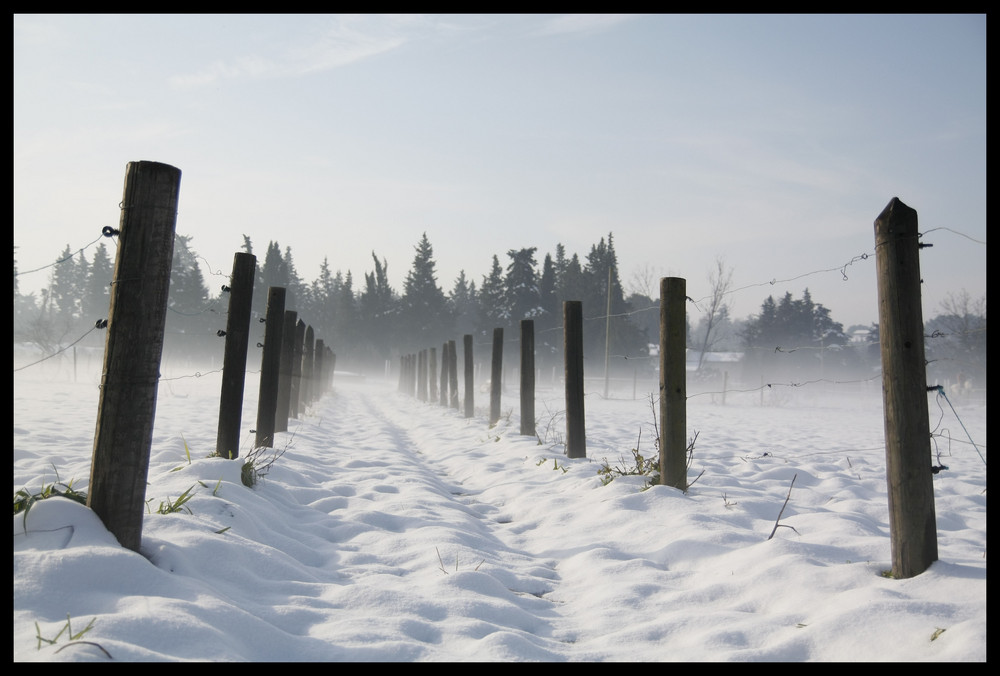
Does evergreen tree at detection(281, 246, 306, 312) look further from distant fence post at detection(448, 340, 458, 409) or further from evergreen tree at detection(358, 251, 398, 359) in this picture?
distant fence post at detection(448, 340, 458, 409)

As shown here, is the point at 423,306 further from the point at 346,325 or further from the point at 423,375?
the point at 423,375

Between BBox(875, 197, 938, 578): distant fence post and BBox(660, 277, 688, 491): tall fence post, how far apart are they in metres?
1.86

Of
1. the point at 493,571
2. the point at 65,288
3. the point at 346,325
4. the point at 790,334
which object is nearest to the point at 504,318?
the point at 346,325

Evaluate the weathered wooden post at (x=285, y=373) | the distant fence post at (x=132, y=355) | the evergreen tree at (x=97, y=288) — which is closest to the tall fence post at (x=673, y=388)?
the distant fence post at (x=132, y=355)

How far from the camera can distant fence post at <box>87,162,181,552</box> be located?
2.84 metres

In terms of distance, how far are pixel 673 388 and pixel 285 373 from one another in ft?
21.1

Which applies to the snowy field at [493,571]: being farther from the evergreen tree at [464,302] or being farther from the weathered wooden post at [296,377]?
the evergreen tree at [464,302]

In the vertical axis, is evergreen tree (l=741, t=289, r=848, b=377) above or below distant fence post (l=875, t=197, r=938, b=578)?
above

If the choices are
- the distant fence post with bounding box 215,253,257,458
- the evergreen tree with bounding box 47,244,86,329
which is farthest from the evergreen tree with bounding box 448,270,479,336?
the distant fence post with bounding box 215,253,257,458

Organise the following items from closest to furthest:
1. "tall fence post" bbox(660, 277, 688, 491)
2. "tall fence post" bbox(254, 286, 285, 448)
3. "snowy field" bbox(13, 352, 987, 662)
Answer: "snowy field" bbox(13, 352, 987, 662)
"tall fence post" bbox(660, 277, 688, 491)
"tall fence post" bbox(254, 286, 285, 448)

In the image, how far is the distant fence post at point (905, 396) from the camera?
2.94 metres

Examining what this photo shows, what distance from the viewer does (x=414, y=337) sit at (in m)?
58.6
